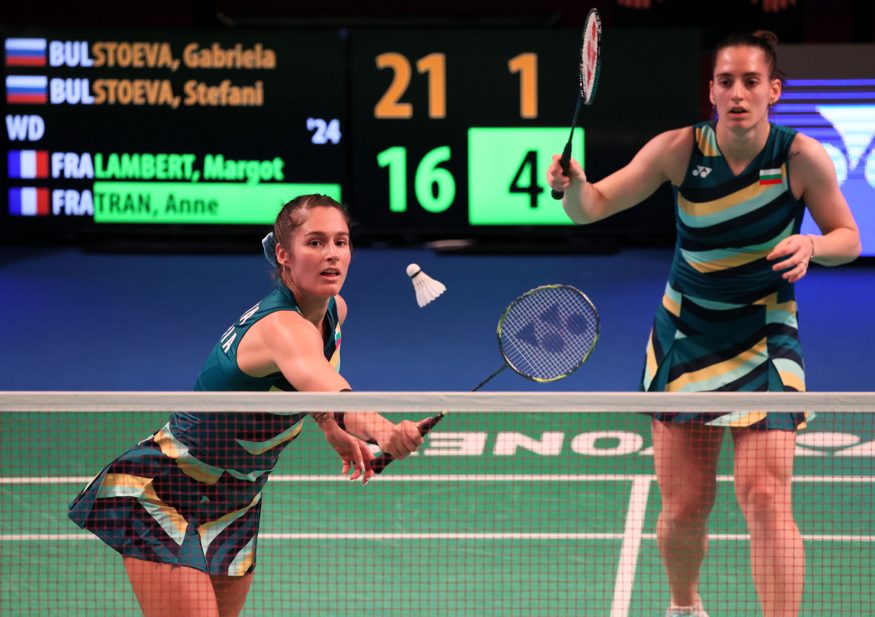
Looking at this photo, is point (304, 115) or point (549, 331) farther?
point (304, 115)

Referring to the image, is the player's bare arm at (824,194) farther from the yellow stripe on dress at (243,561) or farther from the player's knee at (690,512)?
the yellow stripe on dress at (243,561)

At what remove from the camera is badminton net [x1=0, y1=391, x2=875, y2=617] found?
3.01 metres

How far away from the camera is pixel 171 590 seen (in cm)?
297

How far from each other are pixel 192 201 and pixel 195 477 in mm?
6982

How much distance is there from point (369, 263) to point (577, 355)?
21.3ft

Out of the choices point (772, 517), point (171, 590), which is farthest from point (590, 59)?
point (171, 590)

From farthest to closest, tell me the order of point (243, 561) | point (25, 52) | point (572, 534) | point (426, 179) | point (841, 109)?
point (426, 179)
point (25, 52)
point (841, 109)
point (572, 534)
point (243, 561)

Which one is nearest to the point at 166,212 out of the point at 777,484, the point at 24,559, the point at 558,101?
the point at 558,101

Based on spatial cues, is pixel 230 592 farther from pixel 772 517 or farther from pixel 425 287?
pixel 772 517

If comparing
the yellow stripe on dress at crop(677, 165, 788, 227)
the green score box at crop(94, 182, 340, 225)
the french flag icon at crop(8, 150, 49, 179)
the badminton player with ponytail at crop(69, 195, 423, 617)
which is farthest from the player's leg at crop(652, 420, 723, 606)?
the french flag icon at crop(8, 150, 49, 179)

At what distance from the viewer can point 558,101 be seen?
977 centimetres

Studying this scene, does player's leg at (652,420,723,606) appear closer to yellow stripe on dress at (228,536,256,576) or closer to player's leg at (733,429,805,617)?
player's leg at (733,429,805,617)

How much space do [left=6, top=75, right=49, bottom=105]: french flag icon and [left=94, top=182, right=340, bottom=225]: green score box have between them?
0.73 meters

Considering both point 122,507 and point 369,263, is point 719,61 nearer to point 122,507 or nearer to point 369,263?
point 122,507
